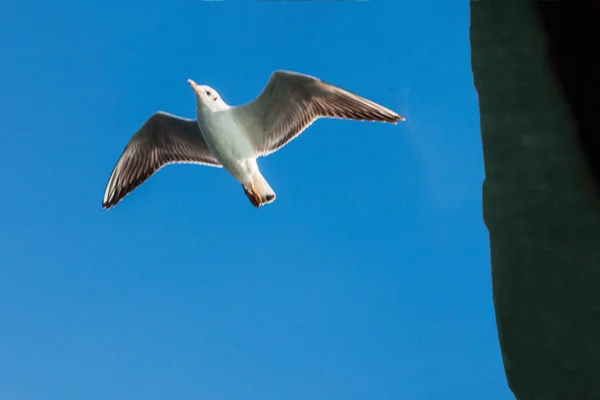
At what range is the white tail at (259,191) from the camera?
5777 mm

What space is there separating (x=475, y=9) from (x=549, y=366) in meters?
0.47

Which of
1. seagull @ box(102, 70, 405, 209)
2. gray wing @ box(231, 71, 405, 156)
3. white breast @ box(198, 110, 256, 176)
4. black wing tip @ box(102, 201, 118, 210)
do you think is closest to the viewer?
gray wing @ box(231, 71, 405, 156)

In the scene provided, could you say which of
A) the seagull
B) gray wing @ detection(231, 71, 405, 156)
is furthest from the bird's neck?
gray wing @ detection(231, 71, 405, 156)

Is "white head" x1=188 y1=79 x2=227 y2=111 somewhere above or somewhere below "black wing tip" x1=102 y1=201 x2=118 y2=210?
above

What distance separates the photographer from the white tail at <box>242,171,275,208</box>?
5.78m

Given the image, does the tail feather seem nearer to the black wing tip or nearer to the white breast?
the white breast

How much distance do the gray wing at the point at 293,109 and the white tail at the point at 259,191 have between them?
0.86 ft

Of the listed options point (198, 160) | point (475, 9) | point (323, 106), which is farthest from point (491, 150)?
point (198, 160)

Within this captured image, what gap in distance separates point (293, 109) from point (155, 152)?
1628mm

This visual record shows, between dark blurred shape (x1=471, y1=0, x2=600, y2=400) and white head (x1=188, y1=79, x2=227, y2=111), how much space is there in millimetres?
5199

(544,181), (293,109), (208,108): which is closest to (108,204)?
(208,108)

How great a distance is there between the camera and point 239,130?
5.79 m

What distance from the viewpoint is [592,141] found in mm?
739

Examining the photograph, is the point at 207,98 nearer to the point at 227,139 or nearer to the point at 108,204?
the point at 227,139
